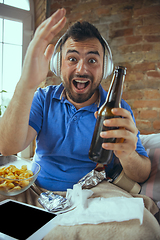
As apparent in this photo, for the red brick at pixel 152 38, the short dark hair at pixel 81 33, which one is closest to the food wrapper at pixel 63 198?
the short dark hair at pixel 81 33

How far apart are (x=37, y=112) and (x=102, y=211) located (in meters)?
0.67

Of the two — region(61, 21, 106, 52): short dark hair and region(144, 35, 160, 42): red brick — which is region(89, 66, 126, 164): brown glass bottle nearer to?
region(61, 21, 106, 52): short dark hair

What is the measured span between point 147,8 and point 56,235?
2304mm

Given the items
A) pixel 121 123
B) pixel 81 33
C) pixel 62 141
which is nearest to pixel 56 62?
pixel 81 33

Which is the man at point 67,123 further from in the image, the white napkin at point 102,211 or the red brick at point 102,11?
the red brick at point 102,11

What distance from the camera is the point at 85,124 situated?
1.13m

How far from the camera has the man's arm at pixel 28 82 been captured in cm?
66

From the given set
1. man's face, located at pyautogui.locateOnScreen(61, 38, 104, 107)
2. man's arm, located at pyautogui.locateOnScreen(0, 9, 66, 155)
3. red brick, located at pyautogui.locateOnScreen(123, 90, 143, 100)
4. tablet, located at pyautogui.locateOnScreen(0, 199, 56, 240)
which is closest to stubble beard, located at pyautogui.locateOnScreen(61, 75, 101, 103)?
man's face, located at pyautogui.locateOnScreen(61, 38, 104, 107)

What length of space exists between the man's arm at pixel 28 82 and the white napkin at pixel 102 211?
41 cm

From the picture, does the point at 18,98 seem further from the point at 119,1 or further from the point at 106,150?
the point at 119,1

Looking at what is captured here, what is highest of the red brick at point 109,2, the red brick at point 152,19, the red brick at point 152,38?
the red brick at point 109,2

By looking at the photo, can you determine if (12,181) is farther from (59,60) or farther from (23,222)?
(59,60)

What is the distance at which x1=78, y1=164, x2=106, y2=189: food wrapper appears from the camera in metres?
0.99

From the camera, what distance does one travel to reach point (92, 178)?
101 cm
